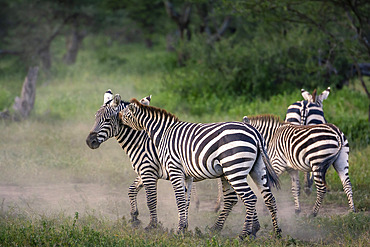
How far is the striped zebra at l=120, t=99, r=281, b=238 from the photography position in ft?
17.0

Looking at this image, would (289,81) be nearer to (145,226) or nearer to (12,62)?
(145,226)

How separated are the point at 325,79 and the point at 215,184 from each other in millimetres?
6743

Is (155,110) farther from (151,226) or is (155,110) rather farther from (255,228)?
(255,228)

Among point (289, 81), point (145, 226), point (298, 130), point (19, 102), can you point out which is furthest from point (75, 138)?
point (289, 81)

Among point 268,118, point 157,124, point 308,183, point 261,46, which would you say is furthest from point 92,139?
point 261,46

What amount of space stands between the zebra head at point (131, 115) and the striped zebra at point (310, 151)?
2073 millimetres

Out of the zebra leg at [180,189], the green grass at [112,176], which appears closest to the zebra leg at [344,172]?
the green grass at [112,176]

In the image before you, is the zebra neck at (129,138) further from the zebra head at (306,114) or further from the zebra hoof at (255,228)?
the zebra head at (306,114)

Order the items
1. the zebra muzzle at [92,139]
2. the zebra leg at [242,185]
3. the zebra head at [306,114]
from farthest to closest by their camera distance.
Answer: the zebra head at [306,114], the zebra muzzle at [92,139], the zebra leg at [242,185]

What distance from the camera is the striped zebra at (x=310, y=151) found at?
612 cm

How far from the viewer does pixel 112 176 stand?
843 cm

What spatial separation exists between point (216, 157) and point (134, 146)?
4.86 ft

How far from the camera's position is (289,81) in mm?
14133

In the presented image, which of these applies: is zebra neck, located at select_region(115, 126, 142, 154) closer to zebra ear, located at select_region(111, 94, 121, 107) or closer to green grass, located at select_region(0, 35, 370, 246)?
Answer: zebra ear, located at select_region(111, 94, 121, 107)
